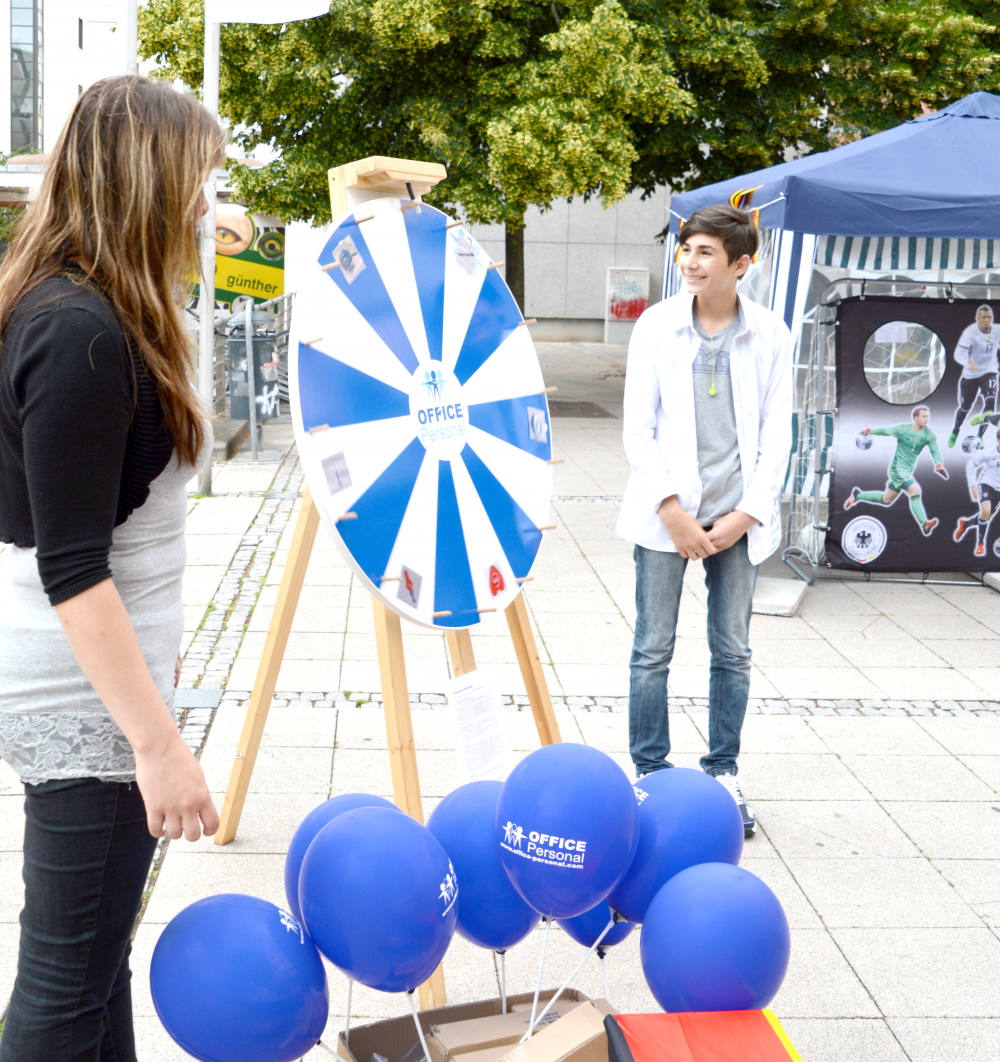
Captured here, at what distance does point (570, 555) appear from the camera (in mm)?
7207

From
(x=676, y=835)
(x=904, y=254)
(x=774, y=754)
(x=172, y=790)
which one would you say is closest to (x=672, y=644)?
(x=774, y=754)

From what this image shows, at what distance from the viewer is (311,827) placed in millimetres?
1970

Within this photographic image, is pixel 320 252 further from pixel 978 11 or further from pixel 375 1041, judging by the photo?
pixel 978 11

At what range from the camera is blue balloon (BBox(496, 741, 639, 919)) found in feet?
6.01

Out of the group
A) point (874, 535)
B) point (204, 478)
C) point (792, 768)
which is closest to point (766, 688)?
point (792, 768)

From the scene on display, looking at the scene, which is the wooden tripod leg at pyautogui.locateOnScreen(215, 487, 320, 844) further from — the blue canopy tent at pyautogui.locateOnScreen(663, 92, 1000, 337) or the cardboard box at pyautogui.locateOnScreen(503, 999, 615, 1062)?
the blue canopy tent at pyautogui.locateOnScreen(663, 92, 1000, 337)

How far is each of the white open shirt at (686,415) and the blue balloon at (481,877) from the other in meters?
1.52

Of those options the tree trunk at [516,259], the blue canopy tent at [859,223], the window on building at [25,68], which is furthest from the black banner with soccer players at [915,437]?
the window on building at [25,68]

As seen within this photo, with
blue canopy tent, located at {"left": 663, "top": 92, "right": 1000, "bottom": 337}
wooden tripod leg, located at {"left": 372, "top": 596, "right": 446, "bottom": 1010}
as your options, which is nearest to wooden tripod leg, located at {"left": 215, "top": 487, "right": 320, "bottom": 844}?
wooden tripod leg, located at {"left": 372, "top": 596, "right": 446, "bottom": 1010}

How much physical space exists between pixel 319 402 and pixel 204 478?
6.34m

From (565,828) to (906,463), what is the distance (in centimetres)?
536

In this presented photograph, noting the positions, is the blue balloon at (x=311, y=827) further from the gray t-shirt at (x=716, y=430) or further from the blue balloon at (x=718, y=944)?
the gray t-shirt at (x=716, y=430)

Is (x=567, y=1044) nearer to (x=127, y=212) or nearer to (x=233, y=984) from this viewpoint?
(x=233, y=984)

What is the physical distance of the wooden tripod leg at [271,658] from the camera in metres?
2.95
